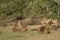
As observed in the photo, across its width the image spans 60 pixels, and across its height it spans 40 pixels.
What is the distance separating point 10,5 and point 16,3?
0.60 meters

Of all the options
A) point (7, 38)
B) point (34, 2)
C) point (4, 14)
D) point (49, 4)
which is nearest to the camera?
point (7, 38)

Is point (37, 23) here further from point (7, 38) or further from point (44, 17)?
point (7, 38)

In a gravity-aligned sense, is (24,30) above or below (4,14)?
below

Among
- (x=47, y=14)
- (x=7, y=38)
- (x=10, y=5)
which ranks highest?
(x=10, y=5)

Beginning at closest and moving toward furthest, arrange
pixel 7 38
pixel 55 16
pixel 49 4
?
1. pixel 7 38
2. pixel 55 16
3. pixel 49 4

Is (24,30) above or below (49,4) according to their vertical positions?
below

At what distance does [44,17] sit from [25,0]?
5.49 m

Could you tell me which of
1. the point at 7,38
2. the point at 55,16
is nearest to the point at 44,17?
the point at 55,16

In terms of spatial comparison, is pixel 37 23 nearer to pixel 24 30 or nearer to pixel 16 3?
pixel 24 30

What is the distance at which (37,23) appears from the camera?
1917cm

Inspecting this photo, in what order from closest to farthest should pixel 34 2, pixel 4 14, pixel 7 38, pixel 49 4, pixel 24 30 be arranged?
pixel 7 38 < pixel 24 30 < pixel 49 4 < pixel 34 2 < pixel 4 14

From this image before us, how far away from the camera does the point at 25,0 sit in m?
25.8

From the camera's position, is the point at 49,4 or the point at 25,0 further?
the point at 25,0

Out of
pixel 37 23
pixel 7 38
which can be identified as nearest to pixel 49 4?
pixel 37 23
